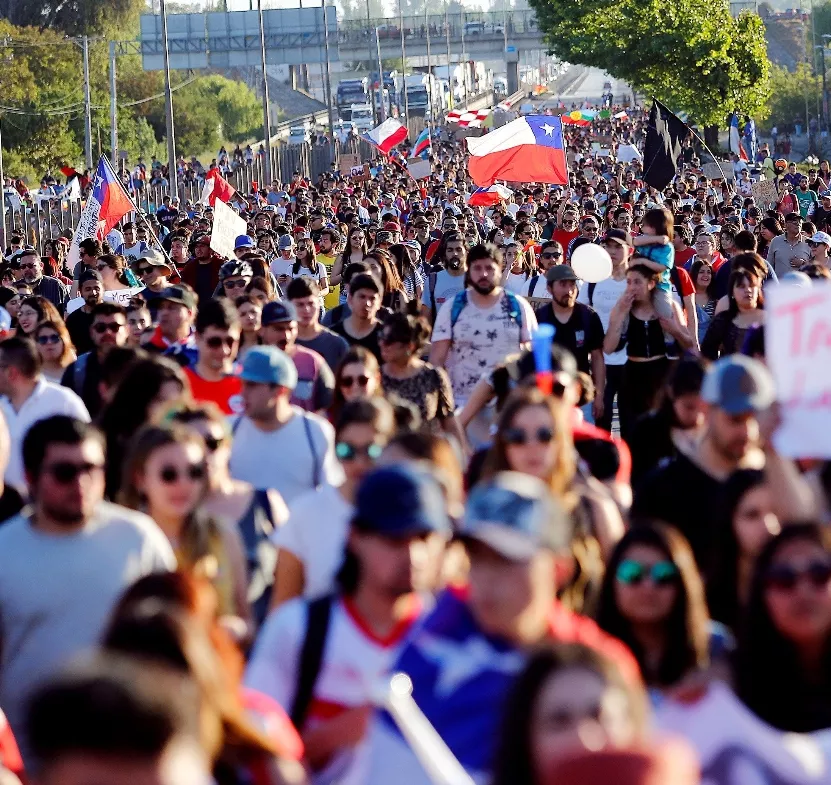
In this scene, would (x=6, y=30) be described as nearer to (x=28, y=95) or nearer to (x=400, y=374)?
(x=28, y=95)

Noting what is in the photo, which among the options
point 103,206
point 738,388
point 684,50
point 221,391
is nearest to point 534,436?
point 738,388

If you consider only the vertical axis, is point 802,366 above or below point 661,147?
above

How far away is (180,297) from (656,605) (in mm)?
5508

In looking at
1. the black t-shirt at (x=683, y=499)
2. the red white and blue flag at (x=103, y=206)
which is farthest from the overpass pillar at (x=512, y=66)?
the black t-shirt at (x=683, y=499)

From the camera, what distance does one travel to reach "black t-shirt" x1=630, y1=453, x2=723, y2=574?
5.74 meters

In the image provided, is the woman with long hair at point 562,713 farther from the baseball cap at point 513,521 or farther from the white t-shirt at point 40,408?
the white t-shirt at point 40,408

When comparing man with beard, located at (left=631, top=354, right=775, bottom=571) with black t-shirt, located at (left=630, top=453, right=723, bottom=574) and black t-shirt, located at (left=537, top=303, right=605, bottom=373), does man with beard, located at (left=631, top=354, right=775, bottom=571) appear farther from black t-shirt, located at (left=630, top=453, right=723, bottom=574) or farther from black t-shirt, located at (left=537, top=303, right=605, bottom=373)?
black t-shirt, located at (left=537, top=303, right=605, bottom=373)

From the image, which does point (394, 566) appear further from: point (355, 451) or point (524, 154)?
point (524, 154)

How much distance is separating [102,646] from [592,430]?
3434 mm

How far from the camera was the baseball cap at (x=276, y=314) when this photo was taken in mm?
8555

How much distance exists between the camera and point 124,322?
9.48 metres

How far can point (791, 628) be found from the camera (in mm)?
4117

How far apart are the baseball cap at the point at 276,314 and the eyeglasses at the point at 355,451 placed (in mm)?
2785

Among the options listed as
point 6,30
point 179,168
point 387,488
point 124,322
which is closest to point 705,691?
point 387,488
